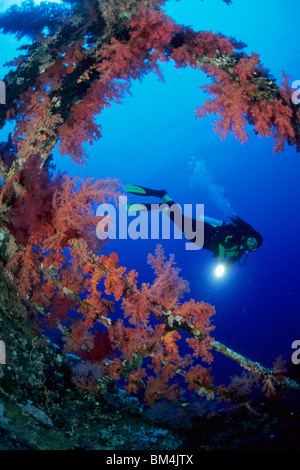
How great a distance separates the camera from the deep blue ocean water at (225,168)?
38.9 m

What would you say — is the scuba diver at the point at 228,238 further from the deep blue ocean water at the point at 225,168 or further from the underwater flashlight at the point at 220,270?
the deep blue ocean water at the point at 225,168

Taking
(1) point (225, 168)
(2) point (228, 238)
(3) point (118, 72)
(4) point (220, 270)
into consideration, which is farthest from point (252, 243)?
(1) point (225, 168)

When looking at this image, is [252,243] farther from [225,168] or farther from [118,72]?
[225,168]

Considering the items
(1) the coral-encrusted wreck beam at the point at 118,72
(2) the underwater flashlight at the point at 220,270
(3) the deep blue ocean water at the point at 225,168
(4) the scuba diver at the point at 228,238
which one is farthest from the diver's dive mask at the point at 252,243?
(3) the deep blue ocean water at the point at 225,168

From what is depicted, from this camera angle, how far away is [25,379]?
3.31 m

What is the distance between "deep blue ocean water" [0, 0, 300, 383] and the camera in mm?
38906

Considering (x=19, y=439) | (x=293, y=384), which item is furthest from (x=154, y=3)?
(x=19, y=439)

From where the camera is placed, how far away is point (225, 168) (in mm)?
74438

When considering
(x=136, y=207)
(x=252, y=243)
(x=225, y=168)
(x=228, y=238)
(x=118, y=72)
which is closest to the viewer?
(x=118, y=72)

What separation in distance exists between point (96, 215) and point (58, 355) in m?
2.16

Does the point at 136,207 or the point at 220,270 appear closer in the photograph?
the point at 220,270

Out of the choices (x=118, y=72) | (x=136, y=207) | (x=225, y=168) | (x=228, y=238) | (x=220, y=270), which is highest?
(x=225, y=168)

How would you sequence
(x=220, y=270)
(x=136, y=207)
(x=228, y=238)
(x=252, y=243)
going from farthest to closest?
(x=252, y=243), (x=228, y=238), (x=136, y=207), (x=220, y=270)

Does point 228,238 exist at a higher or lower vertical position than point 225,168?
lower
